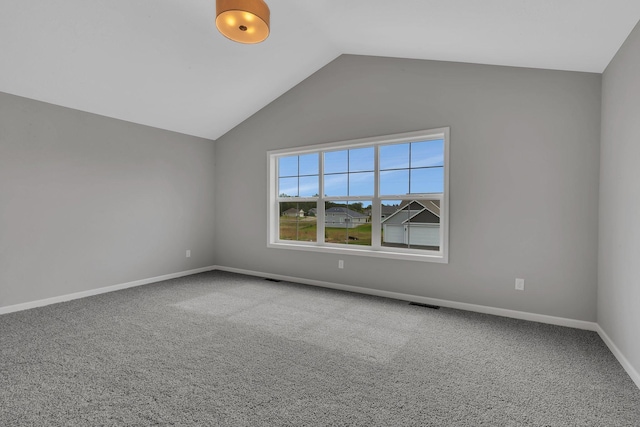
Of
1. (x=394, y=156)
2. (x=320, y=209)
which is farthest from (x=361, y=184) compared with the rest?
(x=320, y=209)

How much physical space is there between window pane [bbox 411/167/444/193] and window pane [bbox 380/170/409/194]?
0.29 ft

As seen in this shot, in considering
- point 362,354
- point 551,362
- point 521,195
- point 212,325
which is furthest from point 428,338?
point 212,325

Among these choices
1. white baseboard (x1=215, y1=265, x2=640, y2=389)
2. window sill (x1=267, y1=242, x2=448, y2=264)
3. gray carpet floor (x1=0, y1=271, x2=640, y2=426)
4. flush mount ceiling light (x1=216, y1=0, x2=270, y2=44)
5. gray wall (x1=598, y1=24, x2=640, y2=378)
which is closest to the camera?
gray carpet floor (x1=0, y1=271, x2=640, y2=426)

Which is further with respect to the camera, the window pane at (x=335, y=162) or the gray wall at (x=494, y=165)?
the window pane at (x=335, y=162)

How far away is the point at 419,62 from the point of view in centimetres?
348

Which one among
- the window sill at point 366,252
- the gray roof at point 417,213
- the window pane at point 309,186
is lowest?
the window sill at point 366,252

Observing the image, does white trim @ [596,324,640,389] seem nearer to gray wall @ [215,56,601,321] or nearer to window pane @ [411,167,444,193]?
gray wall @ [215,56,601,321]

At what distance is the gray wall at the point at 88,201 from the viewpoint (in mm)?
3158

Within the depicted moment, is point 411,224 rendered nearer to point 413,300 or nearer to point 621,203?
point 413,300

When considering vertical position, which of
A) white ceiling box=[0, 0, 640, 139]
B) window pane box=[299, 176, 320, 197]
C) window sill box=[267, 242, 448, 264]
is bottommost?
window sill box=[267, 242, 448, 264]

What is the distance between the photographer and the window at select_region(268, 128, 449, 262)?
11.7 feet

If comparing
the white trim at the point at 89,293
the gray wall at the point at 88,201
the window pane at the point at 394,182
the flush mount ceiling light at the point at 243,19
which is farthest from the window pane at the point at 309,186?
the flush mount ceiling light at the point at 243,19

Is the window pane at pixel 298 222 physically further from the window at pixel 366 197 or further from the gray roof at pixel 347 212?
the gray roof at pixel 347 212

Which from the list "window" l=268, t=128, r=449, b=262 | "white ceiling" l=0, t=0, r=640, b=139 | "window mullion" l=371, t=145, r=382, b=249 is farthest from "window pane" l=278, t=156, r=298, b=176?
"window mullion" l=371, t=145, r=382, b=249
